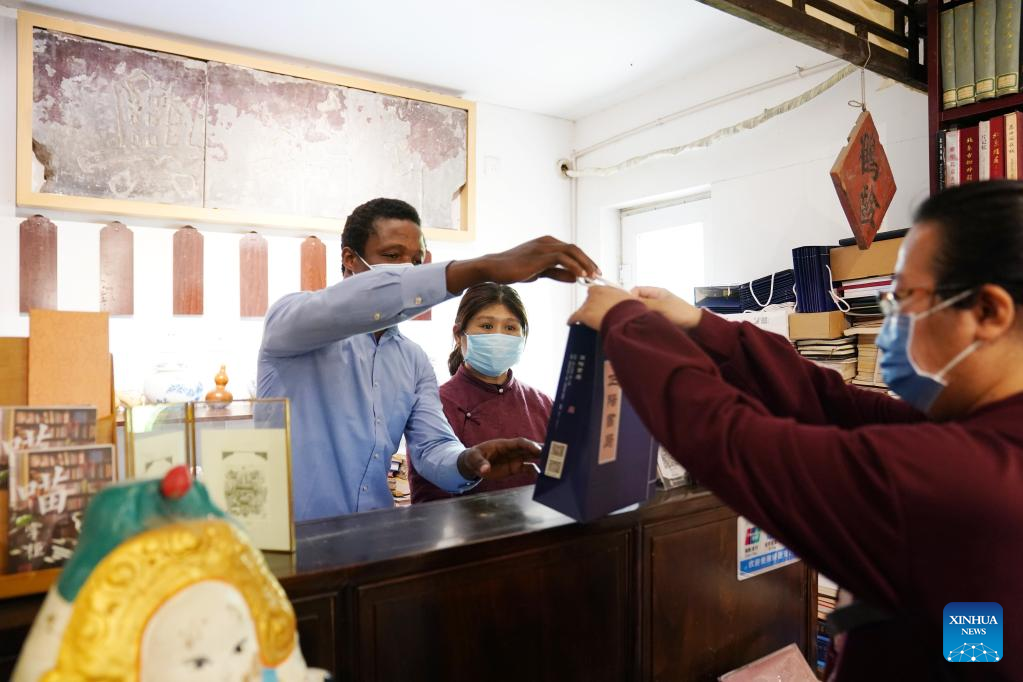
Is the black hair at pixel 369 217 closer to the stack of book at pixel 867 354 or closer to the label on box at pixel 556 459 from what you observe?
the label on box at pixel 556 459

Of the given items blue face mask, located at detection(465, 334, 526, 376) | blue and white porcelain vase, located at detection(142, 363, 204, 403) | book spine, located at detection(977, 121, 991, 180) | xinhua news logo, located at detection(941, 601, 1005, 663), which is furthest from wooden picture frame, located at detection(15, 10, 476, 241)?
xinhua news logo, located at detection(941, 601, 1005, 663)

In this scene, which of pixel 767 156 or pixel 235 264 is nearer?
pixel 767 156

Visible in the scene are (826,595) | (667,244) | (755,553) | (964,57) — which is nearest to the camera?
(755,553)

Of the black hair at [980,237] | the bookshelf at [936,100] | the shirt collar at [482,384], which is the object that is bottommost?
the shirt collar at [482,384]

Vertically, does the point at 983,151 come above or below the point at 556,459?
above

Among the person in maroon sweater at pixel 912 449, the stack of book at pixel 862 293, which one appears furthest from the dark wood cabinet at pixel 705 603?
the stack of book at pixel 862 293

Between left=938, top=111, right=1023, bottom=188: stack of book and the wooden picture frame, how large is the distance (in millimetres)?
2708

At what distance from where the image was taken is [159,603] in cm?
60

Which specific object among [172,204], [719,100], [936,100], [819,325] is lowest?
[819,325]

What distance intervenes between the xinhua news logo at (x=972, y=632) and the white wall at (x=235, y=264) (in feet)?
12.1

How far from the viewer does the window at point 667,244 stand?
4.20 metres

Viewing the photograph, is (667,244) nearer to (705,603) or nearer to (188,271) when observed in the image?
(188,271)

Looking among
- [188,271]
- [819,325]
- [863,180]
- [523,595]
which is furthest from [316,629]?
[188,271]

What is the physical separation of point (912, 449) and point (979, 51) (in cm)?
224
